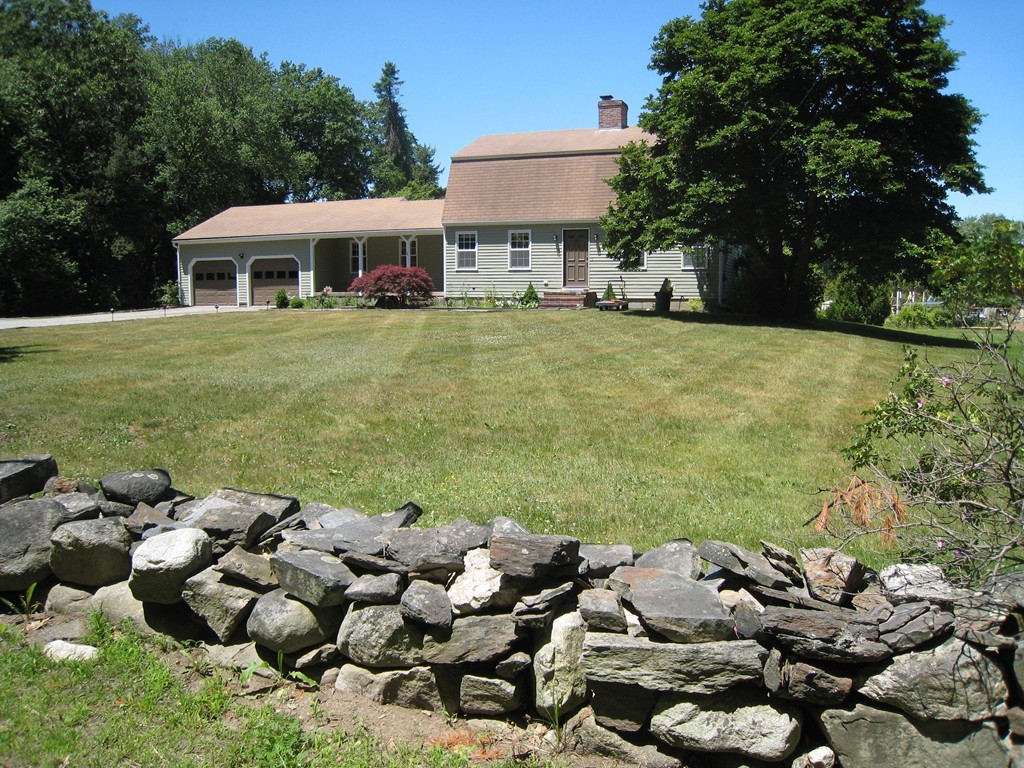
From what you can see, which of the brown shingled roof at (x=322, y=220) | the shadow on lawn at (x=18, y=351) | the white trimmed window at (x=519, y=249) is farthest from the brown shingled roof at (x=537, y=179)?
the shadow on lawn at (x=18, y=351)

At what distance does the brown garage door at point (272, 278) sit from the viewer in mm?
31922

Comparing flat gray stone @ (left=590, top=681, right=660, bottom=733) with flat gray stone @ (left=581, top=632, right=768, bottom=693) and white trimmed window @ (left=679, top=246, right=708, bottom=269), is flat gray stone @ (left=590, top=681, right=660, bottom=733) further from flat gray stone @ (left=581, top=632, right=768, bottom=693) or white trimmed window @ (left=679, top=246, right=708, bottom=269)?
white trimmed window @ (left=679, top=246, right=708, bottom=269)

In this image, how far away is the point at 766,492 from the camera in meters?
6.18

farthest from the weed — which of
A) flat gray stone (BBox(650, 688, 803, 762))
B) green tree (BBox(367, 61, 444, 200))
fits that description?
green tree (BBox(367, 61, 444, 200))

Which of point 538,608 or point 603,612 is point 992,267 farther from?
point 538,608

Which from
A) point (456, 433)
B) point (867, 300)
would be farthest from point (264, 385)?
point (867, 300)

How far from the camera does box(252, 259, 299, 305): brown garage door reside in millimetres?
31922

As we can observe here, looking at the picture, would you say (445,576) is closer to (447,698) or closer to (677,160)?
(447,698)

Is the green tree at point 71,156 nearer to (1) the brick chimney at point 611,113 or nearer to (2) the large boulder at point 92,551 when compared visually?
(1) the brick chimney at point 611,113

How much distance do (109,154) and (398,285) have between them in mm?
18503

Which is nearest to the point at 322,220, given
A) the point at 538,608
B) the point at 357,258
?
the point at 357,258

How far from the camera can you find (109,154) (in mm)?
35219

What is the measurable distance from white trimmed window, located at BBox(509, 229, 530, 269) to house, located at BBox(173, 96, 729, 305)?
36mm

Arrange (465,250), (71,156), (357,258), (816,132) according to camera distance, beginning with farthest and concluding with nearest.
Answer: (71,156), (357,258), (465,250), (816,132)
